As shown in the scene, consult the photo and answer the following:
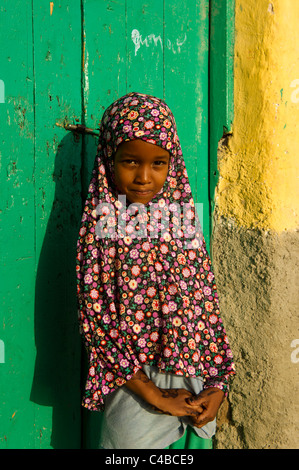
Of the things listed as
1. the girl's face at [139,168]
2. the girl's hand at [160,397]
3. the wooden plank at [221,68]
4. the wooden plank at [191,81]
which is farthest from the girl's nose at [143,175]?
the wooden plank at [221,68]

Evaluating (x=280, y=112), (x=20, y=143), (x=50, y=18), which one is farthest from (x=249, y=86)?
(x=20, y=143)

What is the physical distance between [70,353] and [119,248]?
0.62 meters

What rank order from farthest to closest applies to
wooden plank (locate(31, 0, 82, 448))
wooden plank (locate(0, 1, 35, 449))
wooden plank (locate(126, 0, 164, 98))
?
1. wooden plank (locate(126, 0, 164, 98))
2. wooden plank (locate(31, 0, 82, 448))
3. wooden plank (locate(0, 1, 35, 449))

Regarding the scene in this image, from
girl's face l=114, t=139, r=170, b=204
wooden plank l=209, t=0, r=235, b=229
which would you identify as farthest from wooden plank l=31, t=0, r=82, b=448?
wooden plank l=209, t=0, r=235, b=229

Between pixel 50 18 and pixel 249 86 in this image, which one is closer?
pixel 50 18

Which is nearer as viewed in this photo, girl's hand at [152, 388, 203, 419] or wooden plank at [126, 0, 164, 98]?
girl's hand at [152, 388, 203, 419]

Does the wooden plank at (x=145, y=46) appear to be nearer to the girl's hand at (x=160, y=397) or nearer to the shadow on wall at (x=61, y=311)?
the shadow on wall at (x=61, y=311)

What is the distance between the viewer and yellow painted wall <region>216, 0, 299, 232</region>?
2.39 metres

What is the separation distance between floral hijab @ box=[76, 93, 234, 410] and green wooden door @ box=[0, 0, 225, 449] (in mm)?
314

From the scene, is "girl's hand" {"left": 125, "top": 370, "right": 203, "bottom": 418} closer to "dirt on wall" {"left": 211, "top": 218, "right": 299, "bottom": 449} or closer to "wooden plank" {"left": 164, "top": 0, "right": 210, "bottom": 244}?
"dirt on wall" {"left": 211, "top": 218, "right": 299, "bottom": 449}

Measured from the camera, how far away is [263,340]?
238cm

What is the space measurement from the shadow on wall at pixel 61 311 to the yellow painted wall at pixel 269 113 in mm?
797

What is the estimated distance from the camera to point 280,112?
2.40 meters
